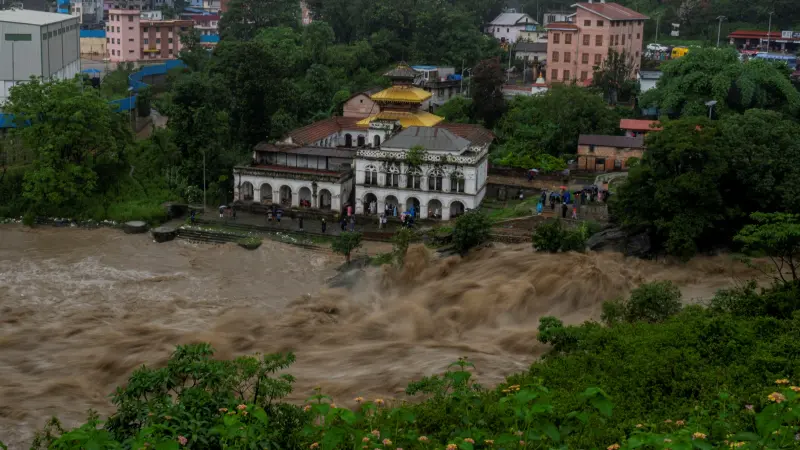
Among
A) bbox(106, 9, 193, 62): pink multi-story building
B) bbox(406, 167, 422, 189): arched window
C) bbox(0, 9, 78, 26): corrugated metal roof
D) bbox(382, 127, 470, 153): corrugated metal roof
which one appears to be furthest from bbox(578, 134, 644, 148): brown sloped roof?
bbox(106, 9, 193, 62): pink multi-story building

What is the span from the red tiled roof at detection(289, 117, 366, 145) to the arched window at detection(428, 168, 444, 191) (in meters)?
6.64

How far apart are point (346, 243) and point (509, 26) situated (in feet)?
148

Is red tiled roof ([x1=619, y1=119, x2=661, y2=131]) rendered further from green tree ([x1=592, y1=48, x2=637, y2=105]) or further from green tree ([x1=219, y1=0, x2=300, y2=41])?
green tree ([x1=219, y1=0, x2=300, y2=41])

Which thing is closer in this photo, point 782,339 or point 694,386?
point 694,386

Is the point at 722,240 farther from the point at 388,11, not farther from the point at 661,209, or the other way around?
the point at 388,11

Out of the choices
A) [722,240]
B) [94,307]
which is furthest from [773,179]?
[94,307]

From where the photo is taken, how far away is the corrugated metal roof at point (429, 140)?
35844 millimetres

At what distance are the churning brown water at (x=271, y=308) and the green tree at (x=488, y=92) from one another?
17752 mm

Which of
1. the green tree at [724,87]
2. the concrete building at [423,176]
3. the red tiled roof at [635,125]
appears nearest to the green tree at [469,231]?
the concrete building at [423,176]

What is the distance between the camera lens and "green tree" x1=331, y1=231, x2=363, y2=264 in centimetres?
3200

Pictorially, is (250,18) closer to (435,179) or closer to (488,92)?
(488,92)

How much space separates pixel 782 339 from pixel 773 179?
13619 mm

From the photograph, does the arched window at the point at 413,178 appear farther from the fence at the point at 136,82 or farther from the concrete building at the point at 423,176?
the fence at the point at 136,82

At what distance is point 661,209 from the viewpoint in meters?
31.1
